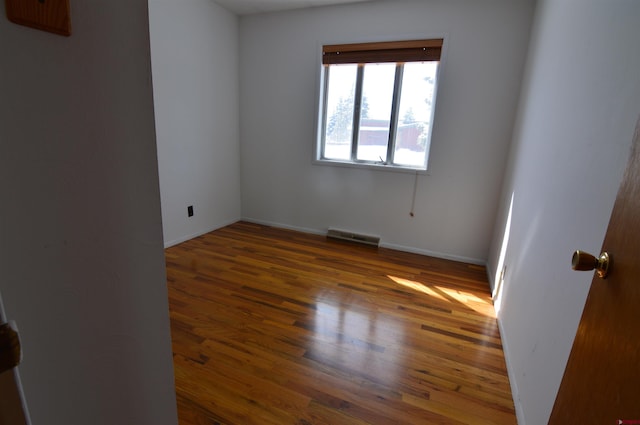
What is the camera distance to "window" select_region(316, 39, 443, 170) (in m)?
2.97

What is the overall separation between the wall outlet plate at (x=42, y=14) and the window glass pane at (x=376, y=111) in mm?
3005

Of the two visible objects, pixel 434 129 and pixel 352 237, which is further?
pixel 352 237

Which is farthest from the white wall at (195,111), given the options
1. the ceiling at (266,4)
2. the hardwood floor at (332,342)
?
the hardwood floor at (332,342)

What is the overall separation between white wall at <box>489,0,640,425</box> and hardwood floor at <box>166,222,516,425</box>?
0.25 m

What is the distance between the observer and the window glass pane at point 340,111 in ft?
10.8

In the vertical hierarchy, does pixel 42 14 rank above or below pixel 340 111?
below

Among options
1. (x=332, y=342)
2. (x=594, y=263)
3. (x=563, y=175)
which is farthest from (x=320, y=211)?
(x=594, y=263)

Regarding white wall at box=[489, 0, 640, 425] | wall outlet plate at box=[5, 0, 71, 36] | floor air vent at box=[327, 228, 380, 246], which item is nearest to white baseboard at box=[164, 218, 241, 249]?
floor air vent at box=[327, 228, 380, 246]

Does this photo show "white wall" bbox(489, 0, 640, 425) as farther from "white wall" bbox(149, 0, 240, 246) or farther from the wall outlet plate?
"white wall" bbox(149, 0, 240, 246)

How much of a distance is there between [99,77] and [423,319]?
209cm

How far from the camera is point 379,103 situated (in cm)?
321

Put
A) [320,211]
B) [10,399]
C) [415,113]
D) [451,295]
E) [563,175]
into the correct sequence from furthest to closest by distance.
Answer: [320,211], [415,113], [451,295], [563,175], [10,399]

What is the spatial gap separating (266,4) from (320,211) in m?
2.31

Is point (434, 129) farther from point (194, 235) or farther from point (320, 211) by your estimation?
point (194, 235)
